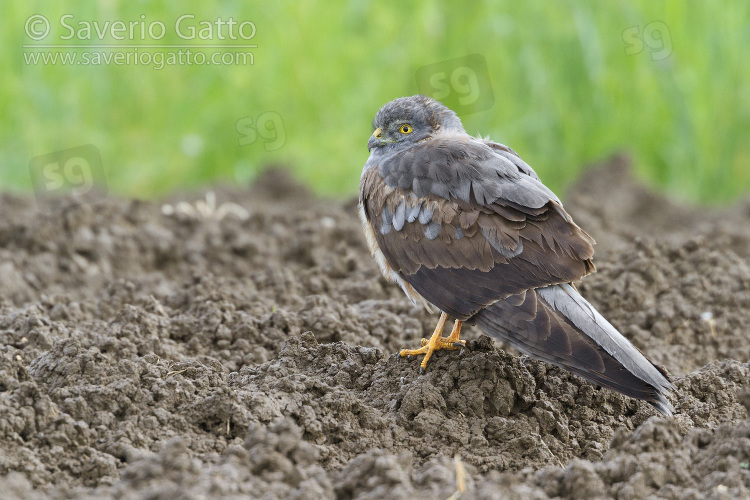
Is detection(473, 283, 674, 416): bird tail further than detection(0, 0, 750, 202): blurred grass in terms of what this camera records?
No

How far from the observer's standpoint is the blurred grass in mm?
8133

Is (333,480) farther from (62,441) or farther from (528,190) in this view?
(528,190)

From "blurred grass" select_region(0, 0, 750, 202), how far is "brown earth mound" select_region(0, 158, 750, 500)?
2454 millimetres

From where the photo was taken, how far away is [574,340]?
3.30 metres

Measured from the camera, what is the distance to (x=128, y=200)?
7133 mm

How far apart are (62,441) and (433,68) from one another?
19.1ft
